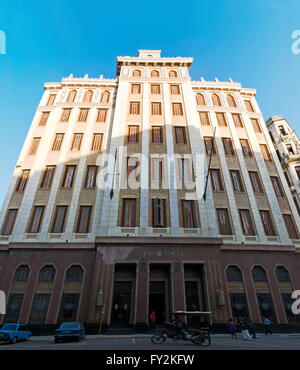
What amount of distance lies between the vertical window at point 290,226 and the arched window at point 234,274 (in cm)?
704

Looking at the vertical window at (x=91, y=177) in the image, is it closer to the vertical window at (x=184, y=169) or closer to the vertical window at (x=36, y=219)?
the vertical window at (x=36, y=219)

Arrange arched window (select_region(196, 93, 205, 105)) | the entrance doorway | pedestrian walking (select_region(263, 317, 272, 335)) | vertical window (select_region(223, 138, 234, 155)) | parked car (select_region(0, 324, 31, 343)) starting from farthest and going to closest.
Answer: arched window (select_region(196, 93, 205, 105)) → vertical window (select_region(223, 138, 234, 155)) → the entrance doorway → pedestrian walking (select_region(263, 317, 272, 335)) → parked car (select_region(0, 324, 31, 343))

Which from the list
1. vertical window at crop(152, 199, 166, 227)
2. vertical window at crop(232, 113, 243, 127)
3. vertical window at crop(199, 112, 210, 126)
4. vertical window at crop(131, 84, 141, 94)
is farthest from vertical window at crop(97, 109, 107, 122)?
vertical window at crop(232, 113, 243, 127)

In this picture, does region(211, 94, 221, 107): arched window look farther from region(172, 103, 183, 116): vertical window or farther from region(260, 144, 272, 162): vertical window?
region(260, 144, 272, 162): vertical window

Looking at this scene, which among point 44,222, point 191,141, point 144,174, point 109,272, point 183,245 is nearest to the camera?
point 109,272

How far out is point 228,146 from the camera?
25.7 metres

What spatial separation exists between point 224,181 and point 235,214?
365cm

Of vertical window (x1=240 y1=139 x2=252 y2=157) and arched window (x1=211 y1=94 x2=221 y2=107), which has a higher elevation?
arched window (x1=211 y1=94 x2=221 y2=107)

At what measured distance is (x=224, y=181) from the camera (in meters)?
22.9

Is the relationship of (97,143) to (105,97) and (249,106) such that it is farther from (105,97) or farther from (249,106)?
(249,106)

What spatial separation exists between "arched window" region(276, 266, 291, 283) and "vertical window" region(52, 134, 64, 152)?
24.5 m

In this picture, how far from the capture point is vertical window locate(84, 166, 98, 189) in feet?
73.0

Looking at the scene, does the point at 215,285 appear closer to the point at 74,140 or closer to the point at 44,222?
the point at 44,222

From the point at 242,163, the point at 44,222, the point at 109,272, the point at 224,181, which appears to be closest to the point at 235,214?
the point at 224,181
